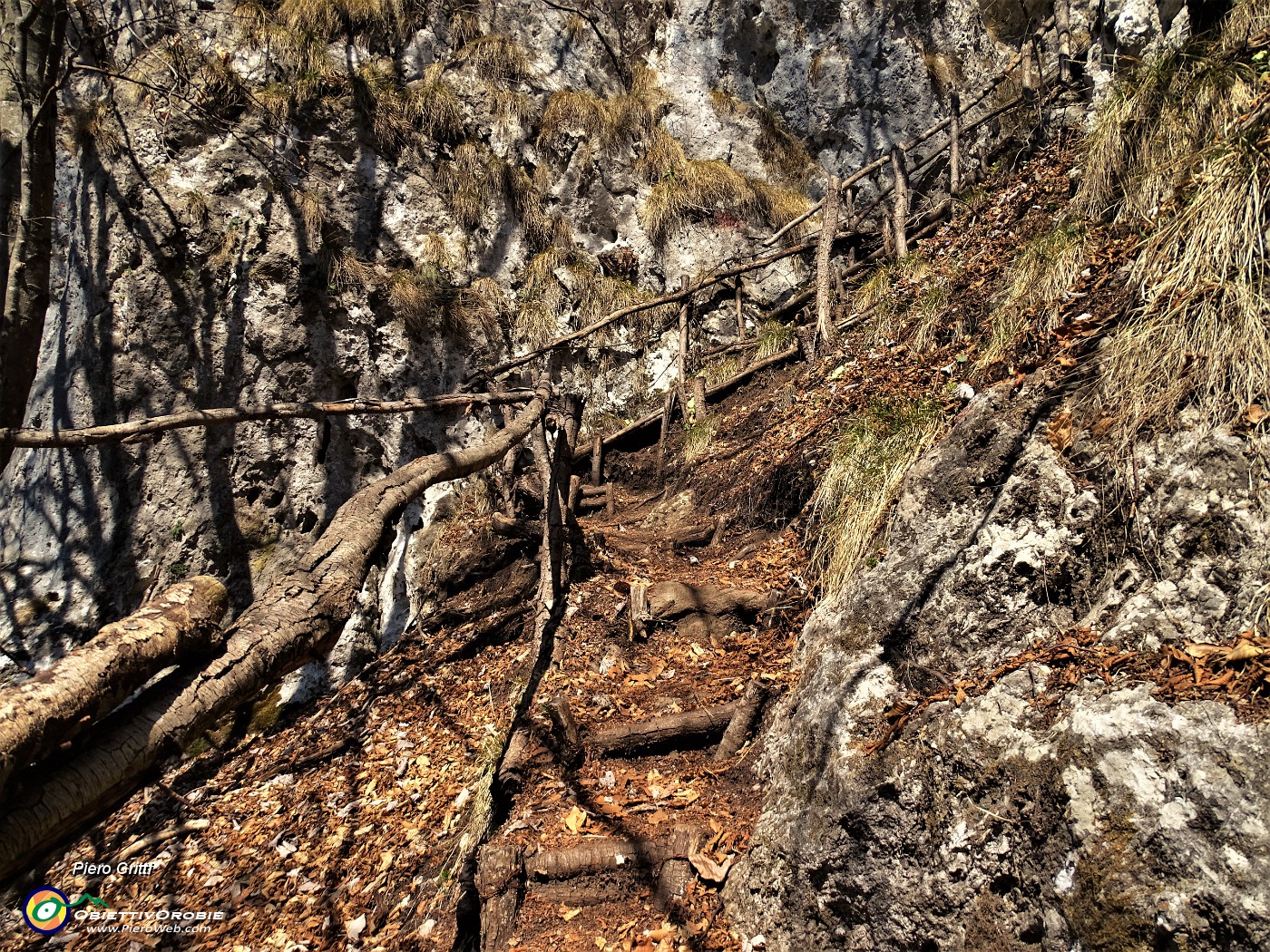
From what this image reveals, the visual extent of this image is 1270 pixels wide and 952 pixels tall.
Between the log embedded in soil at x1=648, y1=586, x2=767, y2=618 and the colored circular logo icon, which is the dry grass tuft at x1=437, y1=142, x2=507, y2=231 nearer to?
the log embedded in soil at x1=648, y1=586, x2=767, y2=618

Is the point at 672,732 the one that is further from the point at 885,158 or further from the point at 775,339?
the point at 885,158

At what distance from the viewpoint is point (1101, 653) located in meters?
2.19

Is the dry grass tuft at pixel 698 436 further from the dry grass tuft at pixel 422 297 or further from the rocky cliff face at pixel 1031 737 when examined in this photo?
the rocky cliff face at pixel 1031 737

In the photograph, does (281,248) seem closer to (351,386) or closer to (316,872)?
(351,386)

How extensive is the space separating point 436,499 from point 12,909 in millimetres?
5028

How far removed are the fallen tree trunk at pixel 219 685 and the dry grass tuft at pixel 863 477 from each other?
2.68 meters

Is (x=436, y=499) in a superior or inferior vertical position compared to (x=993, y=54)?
inferior

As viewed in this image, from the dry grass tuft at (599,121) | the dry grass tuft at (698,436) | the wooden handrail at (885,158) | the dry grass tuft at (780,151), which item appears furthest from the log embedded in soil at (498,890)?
the dry grass tuft at (780,151)

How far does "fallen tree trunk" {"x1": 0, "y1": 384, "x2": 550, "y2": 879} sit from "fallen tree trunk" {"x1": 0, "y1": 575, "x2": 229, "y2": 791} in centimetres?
7

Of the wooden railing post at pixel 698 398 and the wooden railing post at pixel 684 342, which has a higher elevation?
the wooden railing post at pixel 684 342

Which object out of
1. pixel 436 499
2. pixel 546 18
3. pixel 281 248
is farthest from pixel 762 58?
pixel 436 499

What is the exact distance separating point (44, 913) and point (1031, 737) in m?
5.90

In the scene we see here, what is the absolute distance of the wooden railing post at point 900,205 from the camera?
771 centimetres

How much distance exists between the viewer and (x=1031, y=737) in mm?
2166
